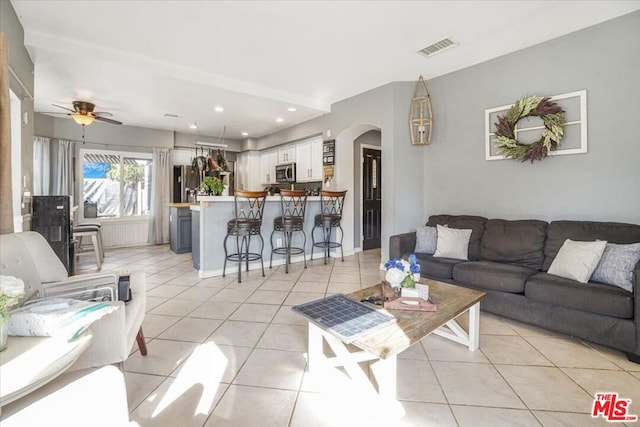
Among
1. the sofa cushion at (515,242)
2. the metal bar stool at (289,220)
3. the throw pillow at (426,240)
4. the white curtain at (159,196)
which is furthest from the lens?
the white curtain at (159,196)

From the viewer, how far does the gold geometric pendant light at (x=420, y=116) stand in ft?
13.4

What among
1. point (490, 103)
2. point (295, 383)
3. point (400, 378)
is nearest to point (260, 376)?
point (295, 383)

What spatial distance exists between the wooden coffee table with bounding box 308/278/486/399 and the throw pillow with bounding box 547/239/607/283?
0.89m

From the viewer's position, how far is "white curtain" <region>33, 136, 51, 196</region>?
5281mm

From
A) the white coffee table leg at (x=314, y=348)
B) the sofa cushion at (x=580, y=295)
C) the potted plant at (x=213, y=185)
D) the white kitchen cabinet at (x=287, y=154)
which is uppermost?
the white kitchen cabinet at (x=287, y=154)

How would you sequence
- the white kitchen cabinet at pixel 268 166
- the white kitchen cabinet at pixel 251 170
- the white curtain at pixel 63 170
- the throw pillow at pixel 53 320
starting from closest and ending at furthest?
the throw pillow at pixel 53 320
the white curtain at pixel 63 170
the white kitchen cabinet at pixel 268 166
the white kitchen cabinet at pixel 251 170

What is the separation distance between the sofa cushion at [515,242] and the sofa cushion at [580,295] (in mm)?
418

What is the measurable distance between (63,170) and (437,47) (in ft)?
21.5

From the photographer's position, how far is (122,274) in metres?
1.96

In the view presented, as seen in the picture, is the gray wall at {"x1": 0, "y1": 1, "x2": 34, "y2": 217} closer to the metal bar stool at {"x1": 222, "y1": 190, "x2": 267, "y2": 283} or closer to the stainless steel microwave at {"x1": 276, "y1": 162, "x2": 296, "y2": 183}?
the metal bar stool at {"x1": 222, "y1": 190, "x2": 267, "y2": 283}

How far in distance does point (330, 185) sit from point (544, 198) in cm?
320

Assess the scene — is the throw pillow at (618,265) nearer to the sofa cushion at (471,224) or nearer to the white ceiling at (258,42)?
the sofa cushion at (471,224)

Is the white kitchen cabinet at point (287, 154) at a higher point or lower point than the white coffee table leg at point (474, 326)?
higher

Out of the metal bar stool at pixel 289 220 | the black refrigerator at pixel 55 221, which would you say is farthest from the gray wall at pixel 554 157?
the black refrigerator at pixel 55 221
